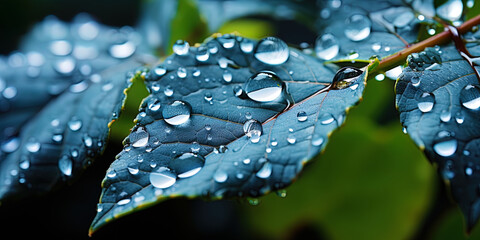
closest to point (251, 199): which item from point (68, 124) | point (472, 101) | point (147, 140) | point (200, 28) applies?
point (147, 140)

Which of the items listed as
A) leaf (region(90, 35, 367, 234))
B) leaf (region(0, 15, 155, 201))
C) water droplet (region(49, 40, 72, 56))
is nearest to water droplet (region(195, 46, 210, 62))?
leaf (region(90, 35, 367, 234))

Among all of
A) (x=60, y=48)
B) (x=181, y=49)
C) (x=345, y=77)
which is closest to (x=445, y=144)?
(x=345, y=77)

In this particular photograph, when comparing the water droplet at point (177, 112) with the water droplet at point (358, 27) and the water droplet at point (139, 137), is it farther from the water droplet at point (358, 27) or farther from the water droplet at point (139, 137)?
the water droplet at point (358, 27)

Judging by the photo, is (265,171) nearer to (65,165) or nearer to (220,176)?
(220,176)

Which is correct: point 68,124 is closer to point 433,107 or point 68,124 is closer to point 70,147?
point 70,147

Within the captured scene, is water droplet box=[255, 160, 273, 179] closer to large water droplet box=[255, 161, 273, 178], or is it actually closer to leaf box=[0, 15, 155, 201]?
large water droplet box=[255, 161, 273, 178]

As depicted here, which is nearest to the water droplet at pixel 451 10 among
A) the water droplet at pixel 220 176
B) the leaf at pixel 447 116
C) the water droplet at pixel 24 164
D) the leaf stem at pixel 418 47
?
the leaf stem at pixel 418 47

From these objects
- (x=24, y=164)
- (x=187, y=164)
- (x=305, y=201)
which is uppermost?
(x=187, y=164)
